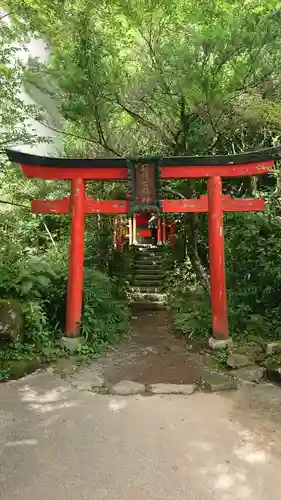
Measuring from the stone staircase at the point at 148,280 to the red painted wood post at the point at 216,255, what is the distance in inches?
174

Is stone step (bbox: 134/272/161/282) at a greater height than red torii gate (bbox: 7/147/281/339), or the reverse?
red torii gate (bbox: 7/147/281/339)

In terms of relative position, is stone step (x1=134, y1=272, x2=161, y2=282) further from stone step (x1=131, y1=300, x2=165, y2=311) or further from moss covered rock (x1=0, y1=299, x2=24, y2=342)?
moss covered rock (x1=0, y1=299, x2=24, y2=342)

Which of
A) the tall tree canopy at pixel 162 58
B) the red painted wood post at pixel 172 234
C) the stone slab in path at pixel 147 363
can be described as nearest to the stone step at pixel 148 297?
the stone slab in path at pixel 147 363

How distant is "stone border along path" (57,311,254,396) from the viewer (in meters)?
4.86

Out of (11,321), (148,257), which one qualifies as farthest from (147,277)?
(11,321)

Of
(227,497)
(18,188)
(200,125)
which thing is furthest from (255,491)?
(18,188)

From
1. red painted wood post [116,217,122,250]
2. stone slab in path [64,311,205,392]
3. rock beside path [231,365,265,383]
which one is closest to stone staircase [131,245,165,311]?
red painted wood post [116,217,122,250]

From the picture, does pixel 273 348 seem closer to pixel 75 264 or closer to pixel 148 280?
pixel 75 264

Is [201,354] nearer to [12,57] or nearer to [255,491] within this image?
[255,491]

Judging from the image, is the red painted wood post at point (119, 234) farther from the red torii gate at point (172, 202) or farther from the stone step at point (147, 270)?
the red torii gate at point (172, 202)

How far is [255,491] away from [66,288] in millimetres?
5086

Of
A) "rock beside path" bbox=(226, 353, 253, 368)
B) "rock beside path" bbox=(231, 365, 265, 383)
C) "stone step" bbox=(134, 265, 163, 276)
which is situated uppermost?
"stone step" bbox=(134, 265, 163, 276)

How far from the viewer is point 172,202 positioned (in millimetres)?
6789

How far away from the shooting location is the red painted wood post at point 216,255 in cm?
662
